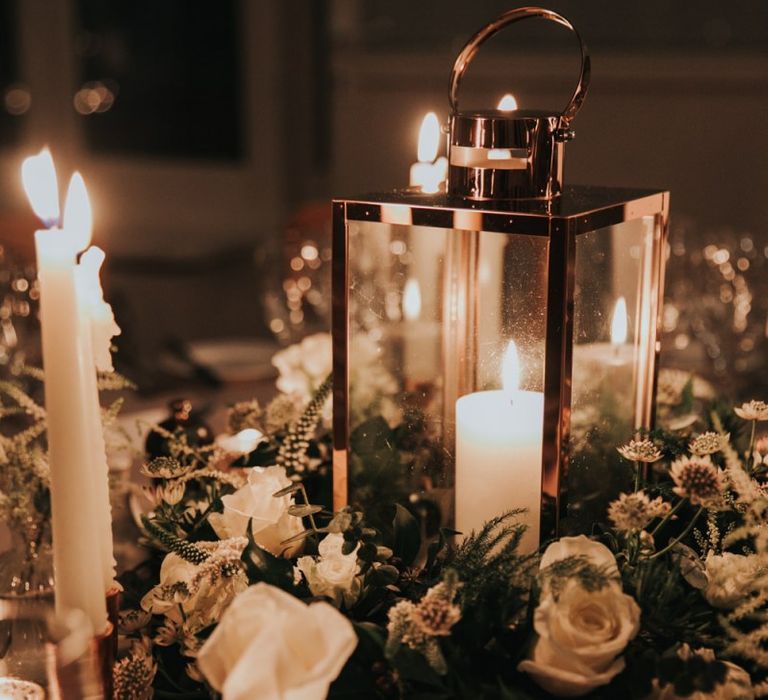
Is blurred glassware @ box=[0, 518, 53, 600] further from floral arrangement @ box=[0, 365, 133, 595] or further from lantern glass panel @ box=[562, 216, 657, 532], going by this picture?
lantern glass panel @ box=[562, 216, 657, 532]

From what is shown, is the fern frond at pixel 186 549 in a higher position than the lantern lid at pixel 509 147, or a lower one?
lower

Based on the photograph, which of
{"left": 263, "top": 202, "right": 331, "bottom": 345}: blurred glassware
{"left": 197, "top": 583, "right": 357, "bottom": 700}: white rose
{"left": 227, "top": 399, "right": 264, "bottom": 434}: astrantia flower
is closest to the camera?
{"left": 197, "top": 583, "right": 357, "bottom": 700}: white rose

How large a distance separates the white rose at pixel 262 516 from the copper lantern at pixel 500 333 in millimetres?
101

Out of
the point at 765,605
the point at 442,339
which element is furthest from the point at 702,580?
the point at 442,339

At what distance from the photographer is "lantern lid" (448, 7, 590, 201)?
80 cm

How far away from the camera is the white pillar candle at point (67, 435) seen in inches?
23.9

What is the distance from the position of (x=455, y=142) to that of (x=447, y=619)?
0.35 metres

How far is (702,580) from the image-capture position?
0.72 m

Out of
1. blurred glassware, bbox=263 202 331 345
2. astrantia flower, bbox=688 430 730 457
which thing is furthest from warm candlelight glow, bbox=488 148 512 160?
blurred glassware, bbox=263 202 331 345

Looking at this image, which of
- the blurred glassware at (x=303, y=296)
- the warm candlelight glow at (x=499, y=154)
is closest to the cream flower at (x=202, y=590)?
the warm candlelight glow at (x=499, y=154)

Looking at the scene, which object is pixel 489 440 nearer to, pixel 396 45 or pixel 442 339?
pixel 442 339

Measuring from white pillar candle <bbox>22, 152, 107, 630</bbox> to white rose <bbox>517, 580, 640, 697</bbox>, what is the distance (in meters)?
0.26

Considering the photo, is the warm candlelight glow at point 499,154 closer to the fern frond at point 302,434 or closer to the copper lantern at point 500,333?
the copper lantern at point 500,333

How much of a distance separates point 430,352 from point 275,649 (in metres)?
0.38
